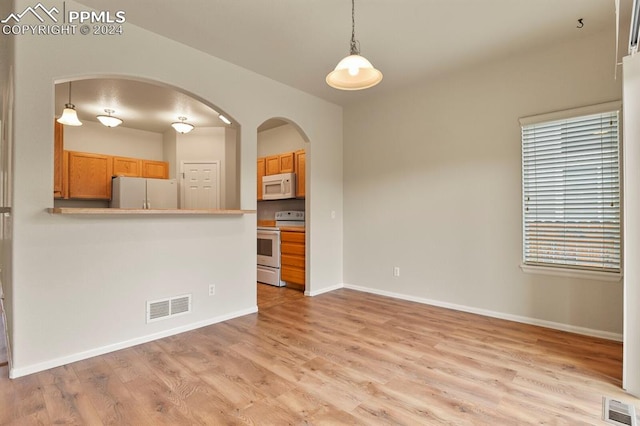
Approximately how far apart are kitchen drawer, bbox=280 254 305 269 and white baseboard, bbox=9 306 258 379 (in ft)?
4.30

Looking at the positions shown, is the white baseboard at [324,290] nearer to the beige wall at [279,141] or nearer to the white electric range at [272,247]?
the white electric range at [272,247]

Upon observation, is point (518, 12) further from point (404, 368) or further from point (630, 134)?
point (404, 368)

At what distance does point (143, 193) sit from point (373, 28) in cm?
480

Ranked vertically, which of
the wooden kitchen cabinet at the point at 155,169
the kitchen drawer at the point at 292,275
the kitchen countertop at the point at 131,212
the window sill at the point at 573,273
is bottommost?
the kitchen drawer at the point at 292,275

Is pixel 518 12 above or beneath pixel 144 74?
above

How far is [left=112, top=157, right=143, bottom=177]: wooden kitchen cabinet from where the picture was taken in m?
6.01

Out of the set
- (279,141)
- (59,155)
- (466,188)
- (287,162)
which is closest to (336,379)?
(466,188)

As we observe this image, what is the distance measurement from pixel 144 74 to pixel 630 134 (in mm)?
3710

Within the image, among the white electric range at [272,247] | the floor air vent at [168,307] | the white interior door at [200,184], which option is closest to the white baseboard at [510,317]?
the white electric range at [272,247]

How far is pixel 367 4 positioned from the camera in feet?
8.47

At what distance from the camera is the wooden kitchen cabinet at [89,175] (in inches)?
217

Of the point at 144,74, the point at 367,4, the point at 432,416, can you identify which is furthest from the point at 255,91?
the point at 432,416

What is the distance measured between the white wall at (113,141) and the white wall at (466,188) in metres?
4.23

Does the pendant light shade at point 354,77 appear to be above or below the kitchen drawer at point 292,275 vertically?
above
